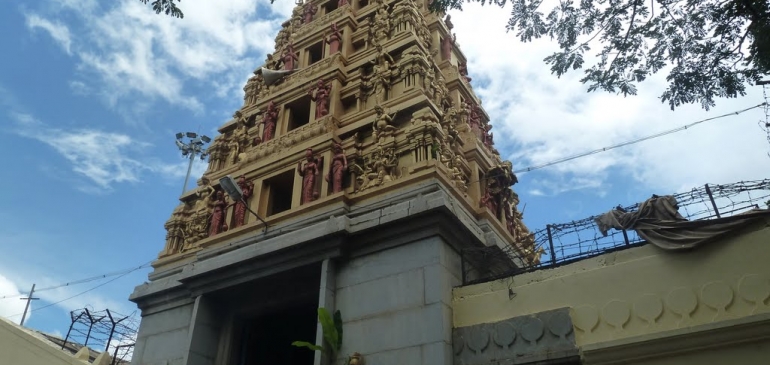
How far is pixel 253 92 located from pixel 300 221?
8524 millimetres

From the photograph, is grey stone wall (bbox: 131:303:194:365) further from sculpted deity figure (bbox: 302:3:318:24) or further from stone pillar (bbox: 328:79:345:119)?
sculpted deity figure (bbox: 302:3:318:24)

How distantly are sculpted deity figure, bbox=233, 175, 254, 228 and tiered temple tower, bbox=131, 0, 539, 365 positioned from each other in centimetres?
5

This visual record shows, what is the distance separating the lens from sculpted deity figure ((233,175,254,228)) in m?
16.9

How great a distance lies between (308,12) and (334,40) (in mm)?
3762

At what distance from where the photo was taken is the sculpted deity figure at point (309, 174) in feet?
51.1

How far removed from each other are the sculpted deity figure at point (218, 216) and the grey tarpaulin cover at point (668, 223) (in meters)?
10.7

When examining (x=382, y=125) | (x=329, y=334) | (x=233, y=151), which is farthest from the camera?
(x=233, y=151)

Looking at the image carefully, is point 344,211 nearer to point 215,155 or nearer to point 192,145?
point 215,155

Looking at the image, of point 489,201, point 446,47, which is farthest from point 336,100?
point 489,201

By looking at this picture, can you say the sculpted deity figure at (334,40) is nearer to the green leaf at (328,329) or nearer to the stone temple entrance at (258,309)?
the stone temple entrance at (258,309)

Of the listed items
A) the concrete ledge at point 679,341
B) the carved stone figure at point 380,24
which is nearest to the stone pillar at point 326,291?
the concrete ledge at point 679,341

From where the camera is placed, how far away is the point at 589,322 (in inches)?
418

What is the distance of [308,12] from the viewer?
23109 millimetres

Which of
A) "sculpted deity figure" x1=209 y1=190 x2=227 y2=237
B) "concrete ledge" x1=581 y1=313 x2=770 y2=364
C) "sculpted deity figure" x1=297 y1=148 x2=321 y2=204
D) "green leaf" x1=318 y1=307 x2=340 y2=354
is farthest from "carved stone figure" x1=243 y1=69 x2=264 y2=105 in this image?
"concrete ledge" x1=581 y1=313 x2=770 y2=364
